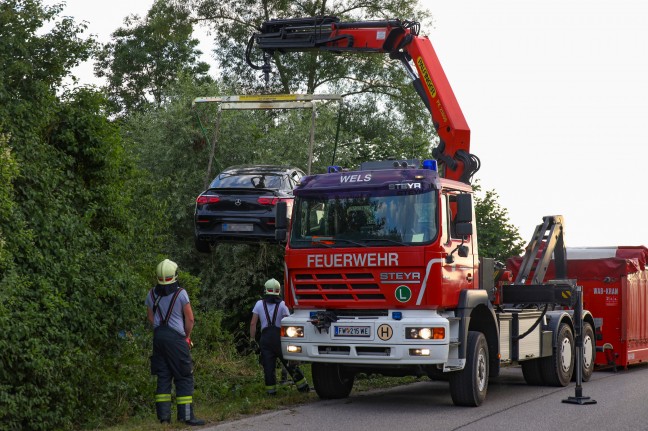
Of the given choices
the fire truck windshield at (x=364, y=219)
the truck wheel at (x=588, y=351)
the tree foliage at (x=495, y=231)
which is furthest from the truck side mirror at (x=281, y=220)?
the tree foliage at (x=495, y=231)

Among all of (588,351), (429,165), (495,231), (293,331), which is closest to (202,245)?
(293,331)

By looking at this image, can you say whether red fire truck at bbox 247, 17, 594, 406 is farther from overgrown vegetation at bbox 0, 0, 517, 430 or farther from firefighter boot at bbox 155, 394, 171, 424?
firefighter boot at bbox 155, 394, 171, 424

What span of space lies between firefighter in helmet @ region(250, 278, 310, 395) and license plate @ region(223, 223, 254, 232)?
2429 millimetres

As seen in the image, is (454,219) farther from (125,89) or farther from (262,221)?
(125,89)

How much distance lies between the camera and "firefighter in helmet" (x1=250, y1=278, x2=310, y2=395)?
13.5m

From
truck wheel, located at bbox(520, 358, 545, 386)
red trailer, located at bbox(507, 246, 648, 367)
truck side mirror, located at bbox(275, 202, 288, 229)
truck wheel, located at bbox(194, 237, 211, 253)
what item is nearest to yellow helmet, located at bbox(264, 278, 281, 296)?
truck side mirror, located at bbox(275, 202, 288, 229)

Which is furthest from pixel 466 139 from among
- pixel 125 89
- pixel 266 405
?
pixel 125 89

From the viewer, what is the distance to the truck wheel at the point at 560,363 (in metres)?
14.8

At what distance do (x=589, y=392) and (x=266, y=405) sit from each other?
17.6ft

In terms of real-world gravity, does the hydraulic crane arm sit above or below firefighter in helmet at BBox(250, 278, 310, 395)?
above

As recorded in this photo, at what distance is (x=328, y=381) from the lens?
12.8 metres

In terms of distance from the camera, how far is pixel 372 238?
11422mm

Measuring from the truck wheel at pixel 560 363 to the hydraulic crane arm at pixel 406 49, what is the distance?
316 cm

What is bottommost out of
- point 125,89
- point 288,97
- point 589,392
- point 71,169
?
point 589,392
